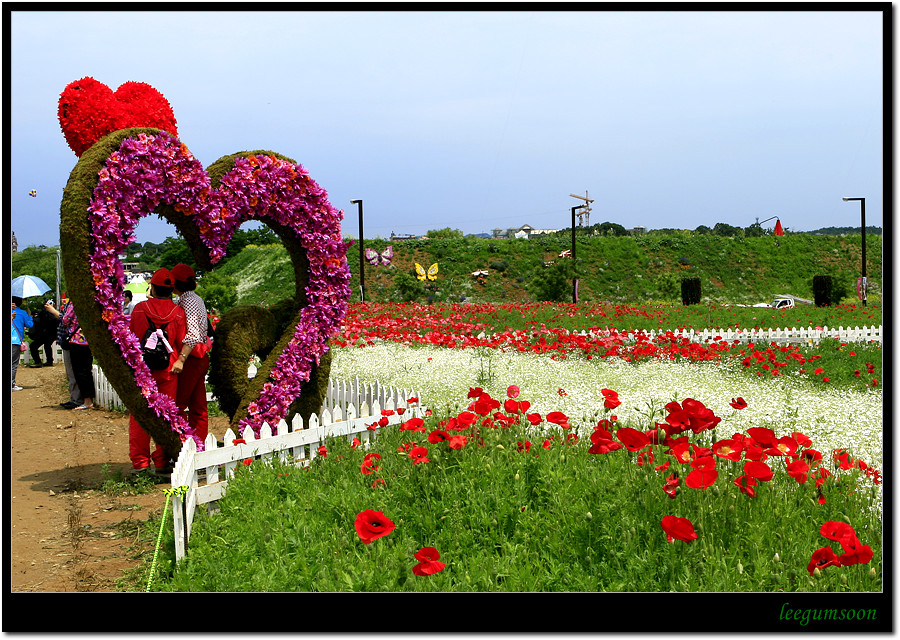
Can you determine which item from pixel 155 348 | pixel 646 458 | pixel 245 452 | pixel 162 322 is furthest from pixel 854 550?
pixel 162 322

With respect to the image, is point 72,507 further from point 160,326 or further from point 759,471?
point 759,471

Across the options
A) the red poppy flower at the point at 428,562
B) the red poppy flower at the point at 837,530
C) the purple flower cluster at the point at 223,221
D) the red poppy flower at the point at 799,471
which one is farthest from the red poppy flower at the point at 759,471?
the purple flower cluster at the point at 223,221

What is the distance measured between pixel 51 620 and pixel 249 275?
47.4 meters

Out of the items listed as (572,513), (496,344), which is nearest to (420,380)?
(496,344)

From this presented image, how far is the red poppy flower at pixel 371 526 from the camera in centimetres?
311

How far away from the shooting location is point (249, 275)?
48812mm

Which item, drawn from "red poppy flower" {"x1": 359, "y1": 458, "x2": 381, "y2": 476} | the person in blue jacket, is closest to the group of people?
"red poppy flower" {"x1": 359, "y1": 458, "x2": 381, "y2": 476}

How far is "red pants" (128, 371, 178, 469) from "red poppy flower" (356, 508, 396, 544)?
4091 millimetres

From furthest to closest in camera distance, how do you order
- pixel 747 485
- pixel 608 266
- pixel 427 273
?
pixel 608 266 → pixel 427 273 → pixel 747 485

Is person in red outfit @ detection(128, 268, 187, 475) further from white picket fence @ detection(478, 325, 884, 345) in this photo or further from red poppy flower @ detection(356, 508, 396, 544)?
white picket fence @ detection(478, 325, 884, 345)

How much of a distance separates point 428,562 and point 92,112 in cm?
498

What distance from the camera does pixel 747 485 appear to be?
367 cm

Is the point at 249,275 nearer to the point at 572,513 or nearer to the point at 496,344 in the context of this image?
the point at 496,344

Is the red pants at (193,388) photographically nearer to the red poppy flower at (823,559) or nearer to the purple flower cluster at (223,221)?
the purple flower cluster at (223,221)
